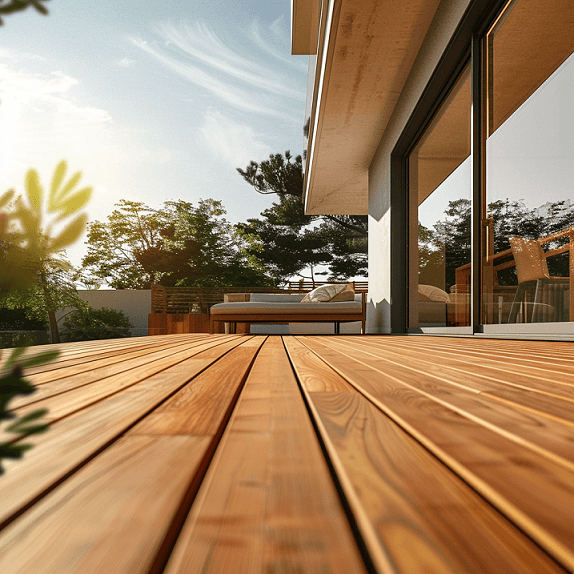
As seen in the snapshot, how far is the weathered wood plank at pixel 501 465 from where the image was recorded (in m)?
0.31

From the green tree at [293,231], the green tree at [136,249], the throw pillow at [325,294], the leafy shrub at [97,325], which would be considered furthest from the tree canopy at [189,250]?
the throw pillow at [325,294]

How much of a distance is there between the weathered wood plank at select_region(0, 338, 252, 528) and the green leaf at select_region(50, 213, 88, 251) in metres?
0.09

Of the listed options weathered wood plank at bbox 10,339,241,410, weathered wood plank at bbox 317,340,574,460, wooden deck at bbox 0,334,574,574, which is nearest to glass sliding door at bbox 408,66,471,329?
weathered wood plank at bbox 317,340,574,460

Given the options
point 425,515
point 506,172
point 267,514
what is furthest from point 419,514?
point 506,172

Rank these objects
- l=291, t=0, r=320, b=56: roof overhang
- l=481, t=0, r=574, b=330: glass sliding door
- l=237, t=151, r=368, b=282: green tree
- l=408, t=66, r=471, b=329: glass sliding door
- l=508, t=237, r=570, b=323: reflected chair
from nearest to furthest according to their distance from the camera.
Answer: l=481, t=0, r=574, b=330: glass sliding door < l=508, t=237, r=570, b=323: reflected chair < l=408, t=66, r=471, b=329: glass sliding door < l=291, t=0, r=320, b=56: roof overhang < l=237, t=151, r=368, b=282: green tree

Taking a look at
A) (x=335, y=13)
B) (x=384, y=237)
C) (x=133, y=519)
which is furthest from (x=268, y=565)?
(x=384, y=237)

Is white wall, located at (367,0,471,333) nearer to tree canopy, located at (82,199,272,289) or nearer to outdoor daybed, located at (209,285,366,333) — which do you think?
outdoor daybed, located at (209,285,366,333)

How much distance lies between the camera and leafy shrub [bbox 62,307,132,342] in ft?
24.7

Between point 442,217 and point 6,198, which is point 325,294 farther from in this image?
point 6,198

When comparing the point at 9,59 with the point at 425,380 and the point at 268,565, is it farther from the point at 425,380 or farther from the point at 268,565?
the point at 425,380

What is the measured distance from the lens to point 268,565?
0.27 metres

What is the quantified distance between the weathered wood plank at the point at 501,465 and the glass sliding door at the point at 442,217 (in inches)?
81.7

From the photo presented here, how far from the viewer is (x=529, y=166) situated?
1928 millimetres

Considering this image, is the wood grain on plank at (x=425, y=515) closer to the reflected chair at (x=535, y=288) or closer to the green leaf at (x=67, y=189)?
the green leaf at (x=67, y=189)
